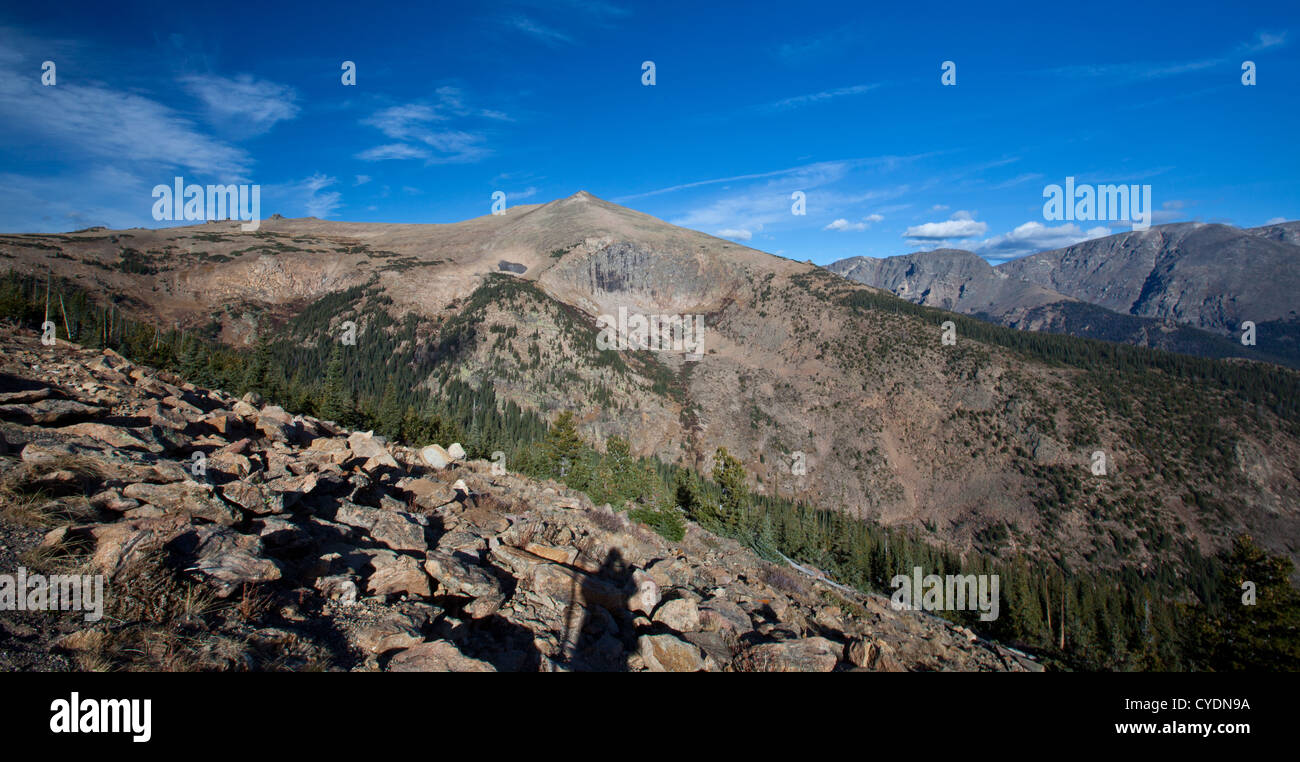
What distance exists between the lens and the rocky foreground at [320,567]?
6418mm

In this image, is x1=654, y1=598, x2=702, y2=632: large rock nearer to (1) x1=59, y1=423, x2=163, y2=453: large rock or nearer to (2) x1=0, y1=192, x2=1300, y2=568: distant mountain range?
(1) x1=59, y1=423, x2=163, y2=453: large rock

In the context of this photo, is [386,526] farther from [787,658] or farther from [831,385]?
[831,385]

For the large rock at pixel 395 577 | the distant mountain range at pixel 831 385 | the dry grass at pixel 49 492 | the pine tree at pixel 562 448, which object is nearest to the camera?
the dry grass at pixel 49 492

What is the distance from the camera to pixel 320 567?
920 centimetres

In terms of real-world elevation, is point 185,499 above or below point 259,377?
below

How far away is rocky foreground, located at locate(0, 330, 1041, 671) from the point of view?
21.1ft

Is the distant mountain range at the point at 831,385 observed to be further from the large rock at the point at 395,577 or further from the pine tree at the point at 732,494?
the large rock at the point at 395,577

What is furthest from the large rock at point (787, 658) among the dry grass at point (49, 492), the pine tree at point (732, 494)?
the pine tree at point (732, 494)

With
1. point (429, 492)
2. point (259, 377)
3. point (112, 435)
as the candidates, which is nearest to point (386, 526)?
point (429, 492)

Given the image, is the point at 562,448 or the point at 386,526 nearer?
the point at 386,526

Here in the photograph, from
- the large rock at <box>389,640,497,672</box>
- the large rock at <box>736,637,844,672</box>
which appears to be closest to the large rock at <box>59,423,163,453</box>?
the large rock at <box>389,640,497,672</box>

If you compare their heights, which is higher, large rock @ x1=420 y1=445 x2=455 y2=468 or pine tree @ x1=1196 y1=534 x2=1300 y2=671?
large rock @ x1=420 y1=445 x2=455 y2=468

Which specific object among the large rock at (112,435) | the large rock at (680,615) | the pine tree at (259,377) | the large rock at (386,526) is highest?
the pine tree at (259,377)
